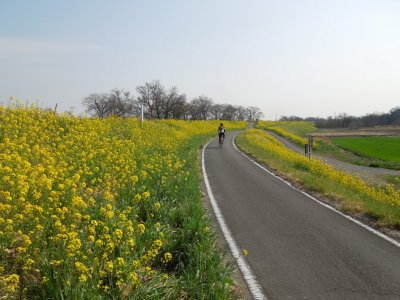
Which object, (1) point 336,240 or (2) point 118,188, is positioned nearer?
(1) point 336,240

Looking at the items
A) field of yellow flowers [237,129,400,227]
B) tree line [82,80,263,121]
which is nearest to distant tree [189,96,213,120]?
tree line [82,80,263,121]

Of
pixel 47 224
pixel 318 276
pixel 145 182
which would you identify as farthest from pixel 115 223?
pixel 145 182

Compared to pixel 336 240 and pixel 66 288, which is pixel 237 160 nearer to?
pixel 336 240

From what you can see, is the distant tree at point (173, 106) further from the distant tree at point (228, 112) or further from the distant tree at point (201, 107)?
the distant tree at point (228, 112)

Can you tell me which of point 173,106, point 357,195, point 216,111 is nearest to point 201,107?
point 216,111

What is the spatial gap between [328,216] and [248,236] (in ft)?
9.47

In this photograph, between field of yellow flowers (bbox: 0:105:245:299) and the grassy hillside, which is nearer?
field of yellow flowers (bbox: 0:105:245:299)

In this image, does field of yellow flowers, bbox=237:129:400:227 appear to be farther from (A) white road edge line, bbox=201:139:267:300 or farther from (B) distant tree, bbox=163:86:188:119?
(B) distant tree, bbox=163:86:188:119

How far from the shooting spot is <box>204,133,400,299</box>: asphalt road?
5.65 m

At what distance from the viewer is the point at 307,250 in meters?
7.25

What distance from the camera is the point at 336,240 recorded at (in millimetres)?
7855

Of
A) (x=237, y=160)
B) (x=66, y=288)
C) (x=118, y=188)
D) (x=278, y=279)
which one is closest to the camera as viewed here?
(x=66, y=288)

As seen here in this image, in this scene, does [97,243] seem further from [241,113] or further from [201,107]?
[241,113]

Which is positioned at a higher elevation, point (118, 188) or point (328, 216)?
point (118, 188)
